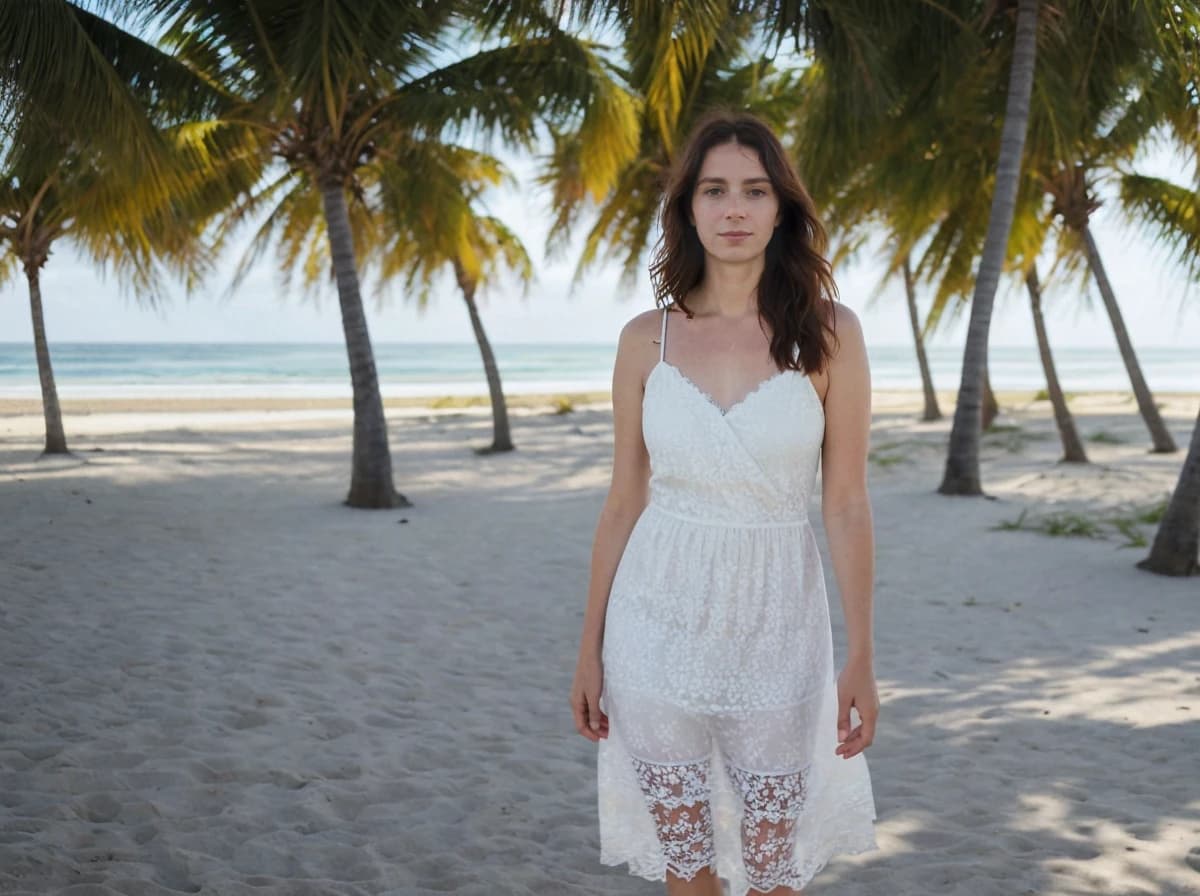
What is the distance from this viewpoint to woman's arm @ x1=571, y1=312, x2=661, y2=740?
79.1 inches

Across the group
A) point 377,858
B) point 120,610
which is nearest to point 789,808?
point 377,858

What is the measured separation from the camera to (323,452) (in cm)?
1516

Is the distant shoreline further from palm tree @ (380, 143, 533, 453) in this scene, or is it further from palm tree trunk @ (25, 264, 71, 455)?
palm tree trunk @ (25, 264, 71, 455)

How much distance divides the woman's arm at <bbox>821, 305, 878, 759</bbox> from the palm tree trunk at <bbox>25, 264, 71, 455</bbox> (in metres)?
13.0

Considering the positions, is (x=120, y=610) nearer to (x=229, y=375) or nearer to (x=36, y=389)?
(x=36, y=389)

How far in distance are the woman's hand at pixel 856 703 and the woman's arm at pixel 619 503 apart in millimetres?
451

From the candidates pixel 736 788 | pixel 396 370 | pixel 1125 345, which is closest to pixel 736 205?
pixel 736 788

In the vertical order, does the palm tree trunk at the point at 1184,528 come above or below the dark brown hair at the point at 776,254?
below

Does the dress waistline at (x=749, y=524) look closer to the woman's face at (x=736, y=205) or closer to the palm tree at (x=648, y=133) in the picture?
the woman's face at (x=736, y=205)

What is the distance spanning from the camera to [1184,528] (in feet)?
23.8

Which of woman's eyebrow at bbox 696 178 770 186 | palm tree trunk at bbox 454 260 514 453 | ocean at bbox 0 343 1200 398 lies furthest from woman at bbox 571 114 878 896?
ocean at bbox 0 343 1200 398

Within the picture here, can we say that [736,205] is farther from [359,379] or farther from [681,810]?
[359,379]

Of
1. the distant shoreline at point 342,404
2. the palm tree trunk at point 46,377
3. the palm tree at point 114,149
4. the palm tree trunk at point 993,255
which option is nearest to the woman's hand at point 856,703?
the palm tree at point 114,149

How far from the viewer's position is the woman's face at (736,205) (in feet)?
6.34
